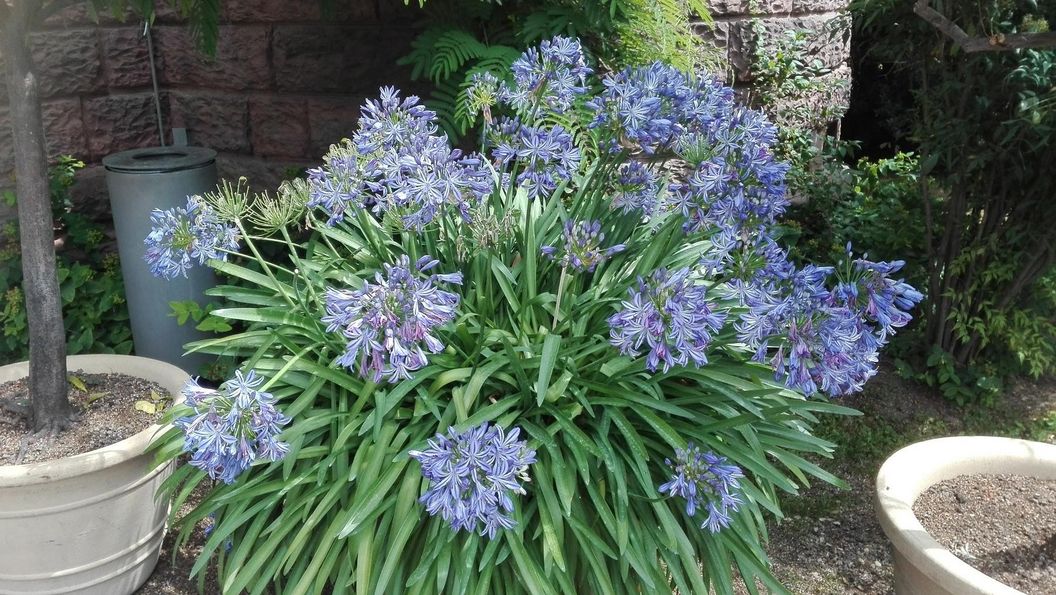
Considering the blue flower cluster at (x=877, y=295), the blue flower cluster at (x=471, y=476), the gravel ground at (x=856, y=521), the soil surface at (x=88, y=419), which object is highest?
the blue flower cluster at (x=877, y=295)

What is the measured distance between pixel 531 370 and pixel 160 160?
98.1 inches

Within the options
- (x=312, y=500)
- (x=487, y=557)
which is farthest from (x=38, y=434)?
(x=487, y=557)

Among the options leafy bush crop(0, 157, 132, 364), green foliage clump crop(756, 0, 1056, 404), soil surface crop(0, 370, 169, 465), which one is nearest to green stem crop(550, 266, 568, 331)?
soil surface crop(0, 370, 169, 465)

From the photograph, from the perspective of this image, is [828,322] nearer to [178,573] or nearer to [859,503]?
[859,503]

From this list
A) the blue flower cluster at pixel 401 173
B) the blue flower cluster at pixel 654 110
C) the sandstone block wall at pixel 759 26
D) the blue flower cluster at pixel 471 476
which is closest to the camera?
the blue flower cluster at pixel 471 476

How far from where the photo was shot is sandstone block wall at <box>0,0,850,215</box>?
428 centimetres

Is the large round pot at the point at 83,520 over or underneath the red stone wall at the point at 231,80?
underneath

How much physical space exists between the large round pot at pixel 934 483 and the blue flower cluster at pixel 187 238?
1.85 metres

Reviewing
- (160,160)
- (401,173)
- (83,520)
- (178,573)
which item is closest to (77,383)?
(83,520)

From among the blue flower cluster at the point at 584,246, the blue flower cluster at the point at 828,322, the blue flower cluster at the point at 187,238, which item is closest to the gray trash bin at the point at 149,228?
the blue flower cluster at the point at 187,238

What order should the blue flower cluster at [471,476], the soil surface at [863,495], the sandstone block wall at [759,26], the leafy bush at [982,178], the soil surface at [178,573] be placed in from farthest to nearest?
the sandstone block wall at [759,26] → the leafy bush at [982,178] → the soil surface at [863,495] → the soil surface at [178,573] → the blue flower cluster at [471,476]

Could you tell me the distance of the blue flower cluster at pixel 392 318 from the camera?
1717mm

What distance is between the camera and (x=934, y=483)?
2479 millimetres

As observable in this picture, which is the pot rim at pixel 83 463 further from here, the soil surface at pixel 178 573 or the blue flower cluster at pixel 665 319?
the blue flower cluster at pixel 665 319
